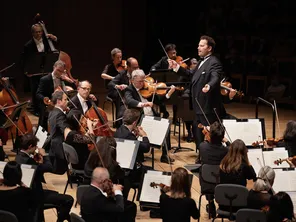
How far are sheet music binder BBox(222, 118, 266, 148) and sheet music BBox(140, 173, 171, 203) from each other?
60.3 inches

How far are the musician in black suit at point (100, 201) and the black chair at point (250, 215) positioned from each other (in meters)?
1.04

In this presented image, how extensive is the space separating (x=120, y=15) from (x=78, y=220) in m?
11.2

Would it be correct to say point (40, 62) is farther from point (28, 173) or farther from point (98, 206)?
point (98, 206)

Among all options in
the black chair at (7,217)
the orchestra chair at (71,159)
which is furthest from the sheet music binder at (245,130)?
the black chair at (7,217)

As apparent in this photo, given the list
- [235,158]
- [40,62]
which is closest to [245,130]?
[235,158]

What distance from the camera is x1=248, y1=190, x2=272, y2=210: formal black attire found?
235 inches

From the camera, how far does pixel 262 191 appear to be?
237 inches

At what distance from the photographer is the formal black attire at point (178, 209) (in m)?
5.73

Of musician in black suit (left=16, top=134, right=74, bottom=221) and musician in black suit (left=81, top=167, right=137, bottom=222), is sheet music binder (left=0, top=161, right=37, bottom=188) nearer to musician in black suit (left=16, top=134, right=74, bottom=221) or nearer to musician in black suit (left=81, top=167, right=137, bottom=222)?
musician in black suit (left=16, top=134, right=74, bottom=221)

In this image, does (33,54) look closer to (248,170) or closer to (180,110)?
(180,110)

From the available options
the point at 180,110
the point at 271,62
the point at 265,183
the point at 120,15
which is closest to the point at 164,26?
A: the point at 120,15

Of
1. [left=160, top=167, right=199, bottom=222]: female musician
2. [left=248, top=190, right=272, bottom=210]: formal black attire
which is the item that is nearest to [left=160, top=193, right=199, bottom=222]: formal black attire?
[left=160, top=167, right=199, bottom=222]: female musician

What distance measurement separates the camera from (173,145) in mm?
10156

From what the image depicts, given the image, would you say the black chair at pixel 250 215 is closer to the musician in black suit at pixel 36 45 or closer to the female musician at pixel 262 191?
the female musician at pixel 262 191
